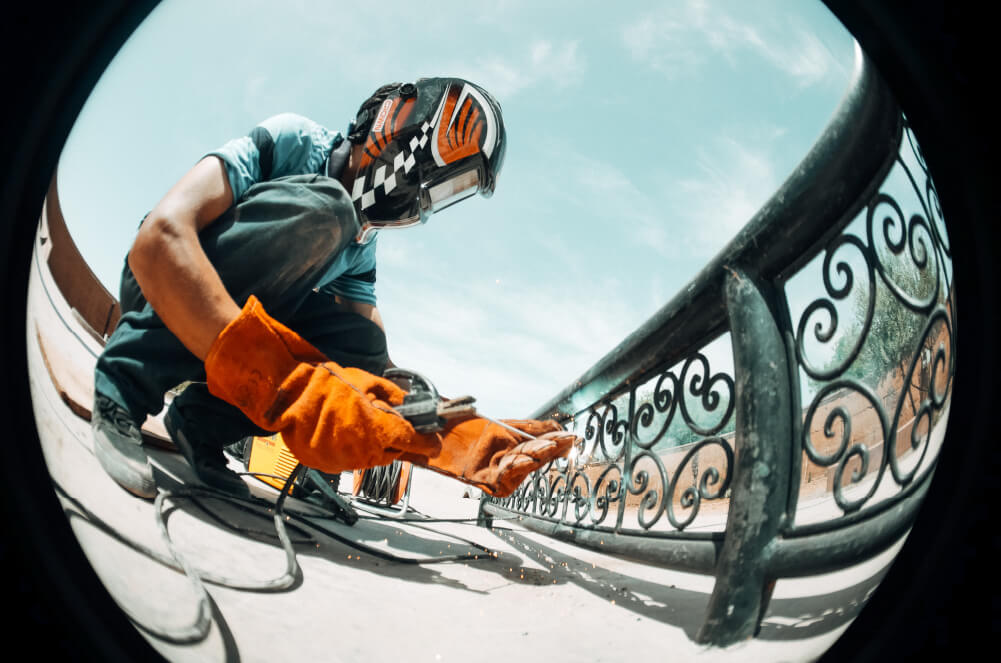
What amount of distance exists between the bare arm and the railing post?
48 centimetres

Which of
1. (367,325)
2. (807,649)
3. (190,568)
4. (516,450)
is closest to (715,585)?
(807,649)

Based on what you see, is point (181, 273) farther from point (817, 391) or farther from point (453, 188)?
point (817, 391)

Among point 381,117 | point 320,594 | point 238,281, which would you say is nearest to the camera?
point 320,594

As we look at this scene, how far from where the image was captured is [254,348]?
383mm

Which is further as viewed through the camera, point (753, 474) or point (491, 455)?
point (491, 455)

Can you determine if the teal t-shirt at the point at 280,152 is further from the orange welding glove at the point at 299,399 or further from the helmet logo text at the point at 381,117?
the orange welding glove at the point at 299,399

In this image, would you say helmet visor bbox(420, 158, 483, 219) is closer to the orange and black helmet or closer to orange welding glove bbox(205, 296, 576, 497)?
the orange and black helmet

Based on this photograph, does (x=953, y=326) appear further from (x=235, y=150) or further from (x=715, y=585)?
(x=235, y=150)

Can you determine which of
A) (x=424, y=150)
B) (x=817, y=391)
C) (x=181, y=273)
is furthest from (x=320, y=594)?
(x=424, y=150)

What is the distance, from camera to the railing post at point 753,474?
1.03 feet

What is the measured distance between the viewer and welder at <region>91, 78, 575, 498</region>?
1.23 ft

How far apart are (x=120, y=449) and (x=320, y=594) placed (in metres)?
0.21

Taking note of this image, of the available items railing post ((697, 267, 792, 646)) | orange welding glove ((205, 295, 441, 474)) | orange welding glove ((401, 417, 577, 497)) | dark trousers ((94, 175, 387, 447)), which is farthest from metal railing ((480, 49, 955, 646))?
dark trousers ((94, 175, 387, 447))

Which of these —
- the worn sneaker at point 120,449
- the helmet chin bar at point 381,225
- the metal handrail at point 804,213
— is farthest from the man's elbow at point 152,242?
the metal handrail at point 804,213
